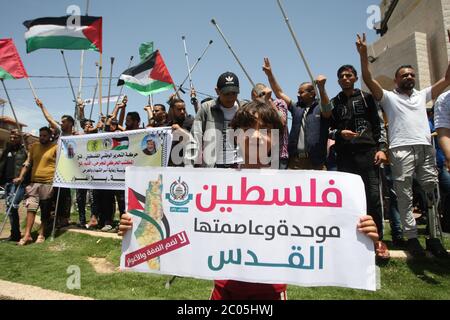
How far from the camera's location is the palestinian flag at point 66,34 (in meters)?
7.35

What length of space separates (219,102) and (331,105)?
4.23 ft

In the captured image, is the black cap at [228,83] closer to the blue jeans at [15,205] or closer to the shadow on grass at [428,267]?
the shadow on grass at [428,267]

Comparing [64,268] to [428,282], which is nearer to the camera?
[428,282]

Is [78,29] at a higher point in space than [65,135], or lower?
higher

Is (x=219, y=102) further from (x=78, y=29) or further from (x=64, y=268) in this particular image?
(x=78, y=29)

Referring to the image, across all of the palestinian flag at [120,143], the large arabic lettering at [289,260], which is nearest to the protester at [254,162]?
the large arabic lettering at [289,260]

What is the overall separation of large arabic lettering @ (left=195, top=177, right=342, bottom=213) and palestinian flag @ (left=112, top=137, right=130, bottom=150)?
4.17m

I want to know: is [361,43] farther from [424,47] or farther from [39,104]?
[424,47]

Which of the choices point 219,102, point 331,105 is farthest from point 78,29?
point 331,105

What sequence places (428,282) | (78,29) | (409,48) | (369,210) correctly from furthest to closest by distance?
(409,48) < (78,29) < (369,210) < (428,282)

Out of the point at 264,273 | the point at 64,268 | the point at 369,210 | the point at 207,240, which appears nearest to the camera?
the point at 264,273

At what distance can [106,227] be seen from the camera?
6.11m

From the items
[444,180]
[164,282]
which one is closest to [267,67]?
[164,282]

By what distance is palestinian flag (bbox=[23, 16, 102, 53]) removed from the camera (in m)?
7.35
